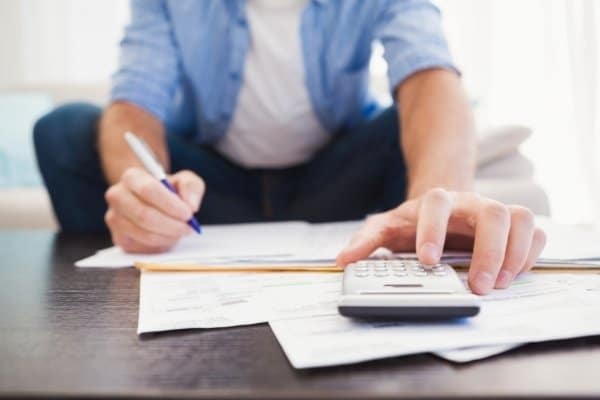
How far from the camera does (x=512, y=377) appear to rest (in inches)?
9.7

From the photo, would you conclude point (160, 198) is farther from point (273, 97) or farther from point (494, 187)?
point (494, 187)

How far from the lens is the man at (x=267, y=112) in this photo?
87cm

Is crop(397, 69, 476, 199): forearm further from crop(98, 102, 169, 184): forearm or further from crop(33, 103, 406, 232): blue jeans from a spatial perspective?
crop(98, 102, 169, 184): forearm

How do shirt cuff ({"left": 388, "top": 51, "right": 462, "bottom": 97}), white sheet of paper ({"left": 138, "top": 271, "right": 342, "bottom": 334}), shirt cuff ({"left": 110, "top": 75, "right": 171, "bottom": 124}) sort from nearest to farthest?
1. white sheet of paper ({"left": 138, "top": 271, "right": 342, "bottom": 334})
2. shirt cuff ({"left": 388, "top": 51, "right": 462, "bottom": 97})
3. shirt cuff ({"left": 110, "top": 75, "right": 171, "bottom": 124})

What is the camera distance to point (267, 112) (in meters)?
1.09

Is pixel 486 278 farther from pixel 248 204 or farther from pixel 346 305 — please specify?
pixel 248 204

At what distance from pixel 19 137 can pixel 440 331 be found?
1.90 metres

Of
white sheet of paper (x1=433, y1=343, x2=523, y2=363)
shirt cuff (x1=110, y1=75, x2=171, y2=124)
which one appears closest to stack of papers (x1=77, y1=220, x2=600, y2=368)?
white sheet of paper (x1=433, y1=343, x2=523, y2=363)

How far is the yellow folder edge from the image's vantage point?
18.2 inches

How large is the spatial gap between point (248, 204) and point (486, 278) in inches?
29.6

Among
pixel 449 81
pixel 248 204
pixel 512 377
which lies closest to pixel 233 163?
pixel 248 204

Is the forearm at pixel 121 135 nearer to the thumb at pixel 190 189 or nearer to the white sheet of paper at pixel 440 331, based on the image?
the thumb at pixel 190 189

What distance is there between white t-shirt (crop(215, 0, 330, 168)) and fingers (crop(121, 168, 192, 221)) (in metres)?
0.52

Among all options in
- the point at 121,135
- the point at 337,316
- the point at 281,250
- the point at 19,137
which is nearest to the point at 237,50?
the point at 121,135
